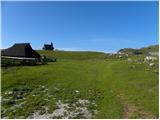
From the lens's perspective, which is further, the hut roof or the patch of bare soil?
the hut roof

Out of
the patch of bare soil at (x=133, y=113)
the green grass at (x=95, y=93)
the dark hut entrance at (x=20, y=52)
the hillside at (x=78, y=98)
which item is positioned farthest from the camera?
the dark hut entrance at (x=20, y=52)

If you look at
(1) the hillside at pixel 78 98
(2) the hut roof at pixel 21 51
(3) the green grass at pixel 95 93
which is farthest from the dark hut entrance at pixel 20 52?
(1) the hillside at pixel 78 98

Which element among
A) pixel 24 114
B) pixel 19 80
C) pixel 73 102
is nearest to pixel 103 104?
pixel 73 102

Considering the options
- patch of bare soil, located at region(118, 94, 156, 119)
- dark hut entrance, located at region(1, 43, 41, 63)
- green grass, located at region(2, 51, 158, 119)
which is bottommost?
patch of bare soil, located at region(118, 94, 156, 119)

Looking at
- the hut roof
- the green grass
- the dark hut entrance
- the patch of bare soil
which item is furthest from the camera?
the hut roof

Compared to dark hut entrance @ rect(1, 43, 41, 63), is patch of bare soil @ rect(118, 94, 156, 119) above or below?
below

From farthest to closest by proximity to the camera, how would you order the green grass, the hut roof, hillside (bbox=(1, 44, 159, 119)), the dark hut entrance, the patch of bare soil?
the hut roof → the dark hut entrance → the green grass → hillside (bbox=(1, 44, 159, 119)) → the patch of bare soil

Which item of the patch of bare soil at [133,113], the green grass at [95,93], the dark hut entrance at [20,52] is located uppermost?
the dark hut entrance at [20,52]

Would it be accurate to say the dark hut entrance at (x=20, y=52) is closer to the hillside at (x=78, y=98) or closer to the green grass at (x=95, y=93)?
the green grass at (x=95, y=93)

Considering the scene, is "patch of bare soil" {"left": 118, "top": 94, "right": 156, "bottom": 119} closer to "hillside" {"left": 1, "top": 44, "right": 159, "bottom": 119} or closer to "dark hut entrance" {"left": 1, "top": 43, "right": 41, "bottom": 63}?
"hillside" {"left": 1, "top": 44, "right": 159, "bottom": 119}

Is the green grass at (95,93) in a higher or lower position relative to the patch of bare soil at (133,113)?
higher

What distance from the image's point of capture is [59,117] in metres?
18.9

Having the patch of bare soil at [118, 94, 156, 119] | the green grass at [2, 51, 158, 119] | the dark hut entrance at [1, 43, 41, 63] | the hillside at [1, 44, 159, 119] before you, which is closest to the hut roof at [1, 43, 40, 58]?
the dark hut entrance at [1, 43, 41, 63]

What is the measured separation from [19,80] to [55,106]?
11.7 meters
